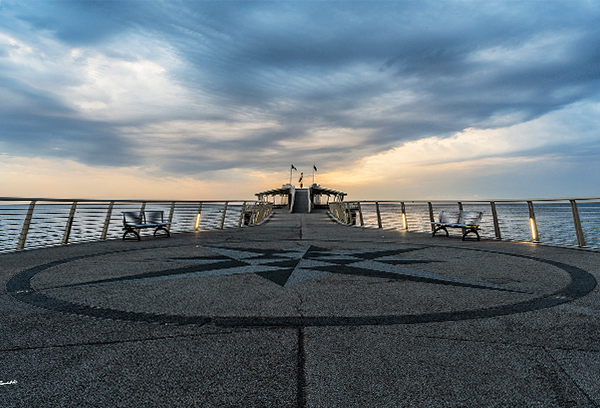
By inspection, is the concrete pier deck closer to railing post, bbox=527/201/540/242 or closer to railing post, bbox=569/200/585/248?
railing post, bbox=569/200/585/248

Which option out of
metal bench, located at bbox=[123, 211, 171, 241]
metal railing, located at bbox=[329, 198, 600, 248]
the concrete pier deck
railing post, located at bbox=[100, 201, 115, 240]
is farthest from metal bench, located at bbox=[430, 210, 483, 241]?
railing post, located at bbox=[100, 201, 115, 240]

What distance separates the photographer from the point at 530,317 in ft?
11.8

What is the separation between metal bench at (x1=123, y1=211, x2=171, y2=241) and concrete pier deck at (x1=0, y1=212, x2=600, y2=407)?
5.20 m

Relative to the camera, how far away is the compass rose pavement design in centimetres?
536

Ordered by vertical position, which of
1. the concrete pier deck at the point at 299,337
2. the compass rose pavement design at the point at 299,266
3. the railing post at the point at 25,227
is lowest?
the concrete pier deck at the point at 299,337

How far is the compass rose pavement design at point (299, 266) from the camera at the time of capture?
211 inches

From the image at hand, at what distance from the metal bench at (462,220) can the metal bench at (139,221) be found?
9.48 metres

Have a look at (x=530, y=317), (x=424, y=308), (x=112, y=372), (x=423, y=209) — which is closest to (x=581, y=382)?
(x=530, y=317)

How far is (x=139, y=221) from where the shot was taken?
11906 mm

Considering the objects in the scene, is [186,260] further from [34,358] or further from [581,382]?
[581,382]

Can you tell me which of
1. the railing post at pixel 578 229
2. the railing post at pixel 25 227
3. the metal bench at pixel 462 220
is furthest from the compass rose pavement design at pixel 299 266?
the railing post at pixel 578 229

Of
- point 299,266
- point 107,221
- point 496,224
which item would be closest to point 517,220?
point 496,224

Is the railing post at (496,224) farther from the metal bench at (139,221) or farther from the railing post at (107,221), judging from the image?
the railing post at (107,221)

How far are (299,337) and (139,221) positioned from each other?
10441mm
